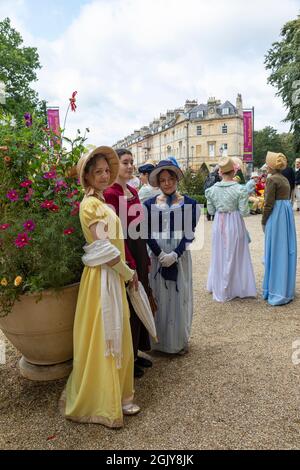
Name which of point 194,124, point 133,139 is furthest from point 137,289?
point 133,139

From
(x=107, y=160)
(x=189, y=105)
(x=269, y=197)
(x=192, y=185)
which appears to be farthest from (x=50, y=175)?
(x=189, y=105)

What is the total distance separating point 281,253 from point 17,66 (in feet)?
83.7

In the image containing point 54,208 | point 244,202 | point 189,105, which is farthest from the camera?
point 189,105

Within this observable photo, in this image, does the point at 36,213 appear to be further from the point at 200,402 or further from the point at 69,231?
the point at 200,402

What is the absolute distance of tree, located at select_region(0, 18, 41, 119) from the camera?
24.4 meters

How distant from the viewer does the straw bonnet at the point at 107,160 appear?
2.54 m

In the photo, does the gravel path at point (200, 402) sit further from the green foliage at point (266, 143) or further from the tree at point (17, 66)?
the green foliage at point (266, 143)

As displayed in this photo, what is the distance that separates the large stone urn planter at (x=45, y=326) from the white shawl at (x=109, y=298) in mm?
385

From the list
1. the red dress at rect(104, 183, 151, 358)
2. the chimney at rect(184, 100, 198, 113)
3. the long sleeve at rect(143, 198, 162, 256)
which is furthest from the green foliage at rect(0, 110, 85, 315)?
the chimney at rect(184, 100, 198, 113)

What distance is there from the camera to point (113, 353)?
250 cm

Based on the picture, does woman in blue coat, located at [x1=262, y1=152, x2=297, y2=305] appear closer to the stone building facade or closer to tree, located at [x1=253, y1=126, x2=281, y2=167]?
the stone building facade

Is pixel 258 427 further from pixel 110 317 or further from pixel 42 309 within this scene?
pixel 42 309

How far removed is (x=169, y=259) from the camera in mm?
3441

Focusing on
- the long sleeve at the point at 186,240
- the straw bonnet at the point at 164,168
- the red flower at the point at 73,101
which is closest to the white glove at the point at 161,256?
the long sleeve at the point at 186,240
